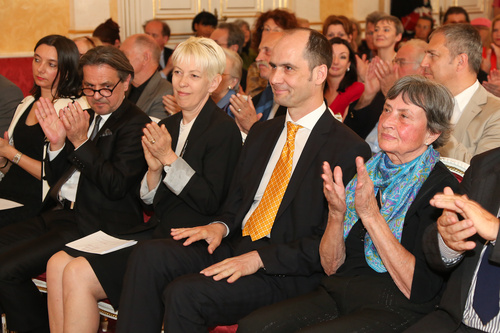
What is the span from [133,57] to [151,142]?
7.47ft

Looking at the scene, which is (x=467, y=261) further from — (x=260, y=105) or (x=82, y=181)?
(x=260, y=105)

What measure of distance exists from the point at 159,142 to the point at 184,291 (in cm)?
71

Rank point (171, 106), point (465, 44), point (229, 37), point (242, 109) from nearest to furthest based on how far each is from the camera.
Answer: point (465, 44) < point (242, 109) < point (171, 106) < point (229, 37)

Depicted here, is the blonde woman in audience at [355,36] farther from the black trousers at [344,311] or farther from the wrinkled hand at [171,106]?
the black trousers at [344,311]

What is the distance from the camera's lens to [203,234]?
2574 mm

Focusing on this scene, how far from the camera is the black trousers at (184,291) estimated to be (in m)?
2.29

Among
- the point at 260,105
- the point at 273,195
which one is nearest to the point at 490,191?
the point at 273,195

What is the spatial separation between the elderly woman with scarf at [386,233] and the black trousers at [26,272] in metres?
1.26

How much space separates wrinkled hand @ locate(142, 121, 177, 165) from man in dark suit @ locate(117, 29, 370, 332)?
1.02ft

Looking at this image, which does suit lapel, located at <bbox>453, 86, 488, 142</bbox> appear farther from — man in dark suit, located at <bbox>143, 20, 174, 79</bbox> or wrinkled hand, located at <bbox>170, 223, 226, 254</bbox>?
man in dark suit, located at <bbox>143, 20, 174, 79</bbox>

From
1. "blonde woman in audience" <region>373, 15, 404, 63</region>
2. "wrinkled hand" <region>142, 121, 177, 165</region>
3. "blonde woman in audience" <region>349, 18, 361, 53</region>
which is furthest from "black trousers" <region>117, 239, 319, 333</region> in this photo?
"blonde woman in audience" <region>349, 18, 361, 53</region>

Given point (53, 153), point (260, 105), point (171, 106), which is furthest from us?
point (260, 105)

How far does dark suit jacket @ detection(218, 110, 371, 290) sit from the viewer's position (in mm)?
2385

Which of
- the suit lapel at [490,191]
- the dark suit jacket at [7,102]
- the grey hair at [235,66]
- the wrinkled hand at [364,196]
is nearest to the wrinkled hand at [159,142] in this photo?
the wrinkled hand at [364,196]
